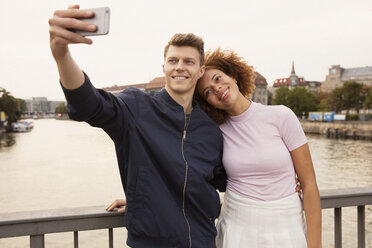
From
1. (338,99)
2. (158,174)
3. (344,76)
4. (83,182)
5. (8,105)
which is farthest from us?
(344,76)

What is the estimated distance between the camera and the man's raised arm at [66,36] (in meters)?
0.93

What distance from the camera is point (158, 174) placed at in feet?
4.71

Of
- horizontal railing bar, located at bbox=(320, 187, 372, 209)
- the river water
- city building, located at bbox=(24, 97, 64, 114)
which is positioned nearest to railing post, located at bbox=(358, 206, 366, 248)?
horizontal railing bar, located at bbox=(320, 187, 372, 209)

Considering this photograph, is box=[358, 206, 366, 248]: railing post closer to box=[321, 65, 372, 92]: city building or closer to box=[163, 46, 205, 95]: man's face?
box=[163, 46, 205, 95]: man's face

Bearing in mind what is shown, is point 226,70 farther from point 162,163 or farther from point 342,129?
point 342,129

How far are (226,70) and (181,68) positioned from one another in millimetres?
443

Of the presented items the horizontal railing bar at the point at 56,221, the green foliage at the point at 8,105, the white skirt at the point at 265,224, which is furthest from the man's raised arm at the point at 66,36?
the green foliage at the point at 8,105

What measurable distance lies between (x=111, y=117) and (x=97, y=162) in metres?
22.5

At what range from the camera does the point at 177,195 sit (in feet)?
4.83

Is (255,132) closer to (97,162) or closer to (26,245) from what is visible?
(26,245)

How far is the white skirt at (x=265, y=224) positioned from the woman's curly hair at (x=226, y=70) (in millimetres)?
475

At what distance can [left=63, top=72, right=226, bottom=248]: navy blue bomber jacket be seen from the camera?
141 centimetres

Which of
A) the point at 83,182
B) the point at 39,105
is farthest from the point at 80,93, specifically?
the point at 39,105

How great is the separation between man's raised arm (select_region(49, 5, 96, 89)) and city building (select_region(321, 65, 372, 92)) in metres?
86.4
